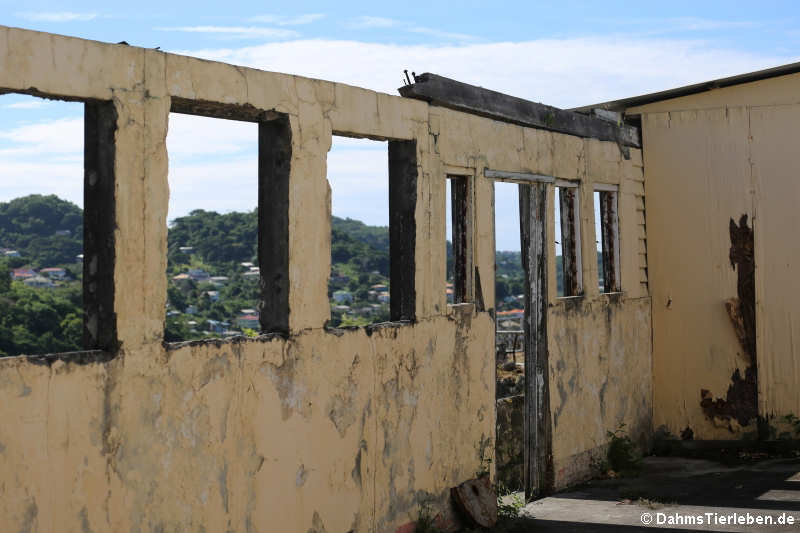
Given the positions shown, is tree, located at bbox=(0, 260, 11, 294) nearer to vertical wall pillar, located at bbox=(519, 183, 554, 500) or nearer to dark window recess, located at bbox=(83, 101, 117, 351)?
vertical wall pillar, located at bbox=(519, 183, 554, 500)

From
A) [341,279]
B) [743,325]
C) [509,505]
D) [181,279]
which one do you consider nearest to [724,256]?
[743,325]

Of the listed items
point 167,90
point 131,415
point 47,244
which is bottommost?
point 131,415

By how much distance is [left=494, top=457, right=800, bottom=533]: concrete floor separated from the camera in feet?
24.8

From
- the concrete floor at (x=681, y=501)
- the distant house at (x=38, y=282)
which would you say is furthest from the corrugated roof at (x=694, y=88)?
the distant house at (x=38, y=282)

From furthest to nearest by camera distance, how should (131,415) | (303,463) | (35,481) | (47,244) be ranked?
(47,244)
(303,463)
(131,415)
(35,481)

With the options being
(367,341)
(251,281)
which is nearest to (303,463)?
(367,341)

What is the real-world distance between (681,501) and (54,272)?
1880 inches

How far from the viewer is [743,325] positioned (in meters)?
10.6

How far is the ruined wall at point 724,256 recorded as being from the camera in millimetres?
10445

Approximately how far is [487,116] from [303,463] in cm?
355

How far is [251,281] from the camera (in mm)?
60188

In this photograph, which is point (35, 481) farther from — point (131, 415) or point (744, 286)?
point (744, 286)

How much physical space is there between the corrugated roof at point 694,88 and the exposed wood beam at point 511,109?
0.30 meters

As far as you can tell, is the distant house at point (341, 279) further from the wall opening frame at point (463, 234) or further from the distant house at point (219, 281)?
the wall opening frame at point (463, 234)
